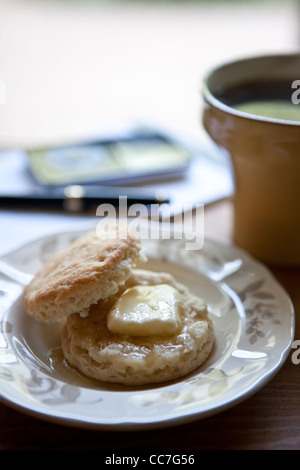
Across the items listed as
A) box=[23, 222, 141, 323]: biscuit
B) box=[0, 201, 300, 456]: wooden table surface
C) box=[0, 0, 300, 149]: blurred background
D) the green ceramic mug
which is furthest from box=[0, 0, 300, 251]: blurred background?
box=[0, 201, 300, 456]: wooden table surface

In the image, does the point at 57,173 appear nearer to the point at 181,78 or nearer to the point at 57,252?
the point at 57,252

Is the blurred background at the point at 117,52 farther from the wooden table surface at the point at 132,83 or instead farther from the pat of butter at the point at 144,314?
the pat of butter at the point at 144,314

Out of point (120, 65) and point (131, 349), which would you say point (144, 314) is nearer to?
point (131, 349)

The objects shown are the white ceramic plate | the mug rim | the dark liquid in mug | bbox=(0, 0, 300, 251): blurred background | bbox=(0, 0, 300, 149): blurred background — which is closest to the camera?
the white ceramic plate

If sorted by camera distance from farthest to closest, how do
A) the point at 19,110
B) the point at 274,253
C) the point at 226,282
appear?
the point at 19,110 → the point at 274,253 → the point at 226,282

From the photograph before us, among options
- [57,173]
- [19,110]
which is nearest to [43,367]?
[57,173]

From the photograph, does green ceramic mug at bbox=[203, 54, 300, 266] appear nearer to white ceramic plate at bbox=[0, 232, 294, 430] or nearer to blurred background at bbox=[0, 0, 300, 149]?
white ceramic plate at bbox=[0, 232, 294, 430]
